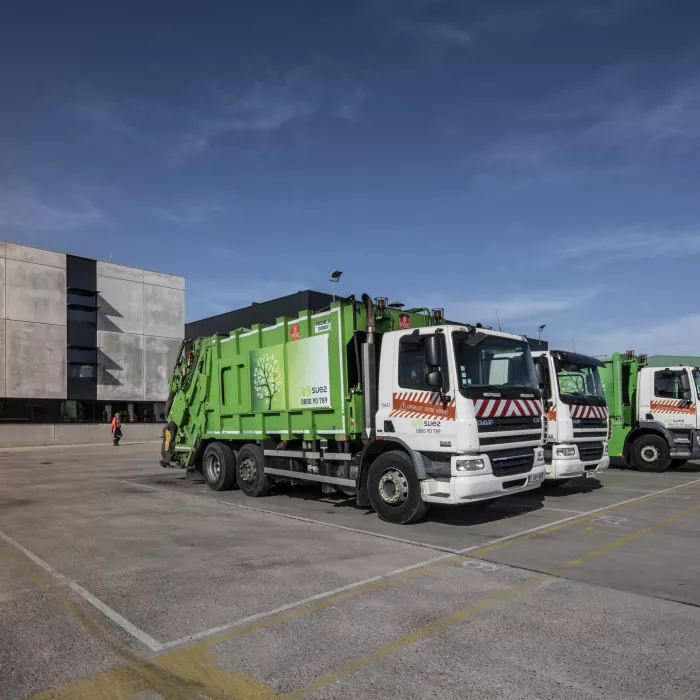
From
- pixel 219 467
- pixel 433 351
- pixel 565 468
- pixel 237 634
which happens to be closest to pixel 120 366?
pixel 219 467

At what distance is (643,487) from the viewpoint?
470 inches

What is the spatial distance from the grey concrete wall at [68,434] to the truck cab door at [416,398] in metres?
23.8

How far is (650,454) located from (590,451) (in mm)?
4914

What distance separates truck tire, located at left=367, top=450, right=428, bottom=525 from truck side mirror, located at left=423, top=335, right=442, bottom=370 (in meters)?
1.35

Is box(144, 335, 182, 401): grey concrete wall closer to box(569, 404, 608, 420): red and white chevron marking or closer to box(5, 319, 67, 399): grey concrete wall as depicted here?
box(5, 319, 67, 399): grey concrete wall

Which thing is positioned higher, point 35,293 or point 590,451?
point 35,293

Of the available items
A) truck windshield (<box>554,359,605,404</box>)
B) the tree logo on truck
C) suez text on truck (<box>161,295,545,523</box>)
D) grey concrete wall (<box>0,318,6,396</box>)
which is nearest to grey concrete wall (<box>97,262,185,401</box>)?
grey concrete wall (<box>0,318,6,396</box>)

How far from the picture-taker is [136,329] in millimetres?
38469

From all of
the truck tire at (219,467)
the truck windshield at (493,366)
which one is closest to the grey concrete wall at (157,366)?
the truck tire at (219,467)

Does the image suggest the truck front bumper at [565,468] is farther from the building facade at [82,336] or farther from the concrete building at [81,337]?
the building facade at [82,336]

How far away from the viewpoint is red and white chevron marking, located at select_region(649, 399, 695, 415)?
1398cm

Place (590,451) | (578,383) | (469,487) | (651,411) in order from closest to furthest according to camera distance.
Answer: (469,487) < (590,451) < (578,383) < (651,411)

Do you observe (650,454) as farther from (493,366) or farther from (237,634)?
(237,634)

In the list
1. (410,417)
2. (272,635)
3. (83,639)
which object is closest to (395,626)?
(272,635)
